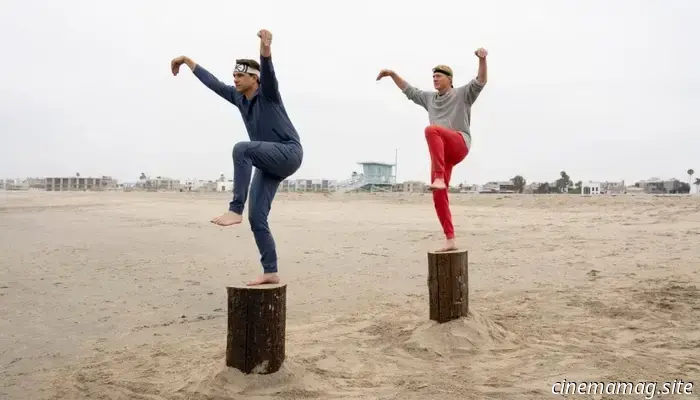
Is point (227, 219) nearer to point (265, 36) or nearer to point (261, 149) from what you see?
point (261, 149)

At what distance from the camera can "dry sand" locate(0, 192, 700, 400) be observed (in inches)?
159

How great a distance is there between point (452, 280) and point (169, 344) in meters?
2.76

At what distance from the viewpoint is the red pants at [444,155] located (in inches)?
206

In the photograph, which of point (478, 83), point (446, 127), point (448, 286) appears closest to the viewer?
point (448, 286)

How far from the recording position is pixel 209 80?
4598mm

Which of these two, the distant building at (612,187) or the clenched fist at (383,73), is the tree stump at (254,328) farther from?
the distant building at (612,187)

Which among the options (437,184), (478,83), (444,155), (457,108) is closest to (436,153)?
(444,155)

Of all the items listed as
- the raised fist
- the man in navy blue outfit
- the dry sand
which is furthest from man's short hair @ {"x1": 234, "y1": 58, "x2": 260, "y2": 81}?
the dry sand

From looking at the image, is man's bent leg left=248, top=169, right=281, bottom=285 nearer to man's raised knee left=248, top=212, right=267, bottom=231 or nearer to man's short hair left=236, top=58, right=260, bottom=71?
man's raised knee left=248, top=212, right=267, bottom=231

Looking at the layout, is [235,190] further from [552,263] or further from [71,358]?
[552,263]

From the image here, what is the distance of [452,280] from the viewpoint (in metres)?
5.23

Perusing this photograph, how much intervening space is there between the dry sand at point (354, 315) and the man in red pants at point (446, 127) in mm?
1183

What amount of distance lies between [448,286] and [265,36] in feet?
9.39

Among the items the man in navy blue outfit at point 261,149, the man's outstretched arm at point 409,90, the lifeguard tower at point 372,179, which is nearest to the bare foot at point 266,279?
the man in navy blue outfit at point 261,149
